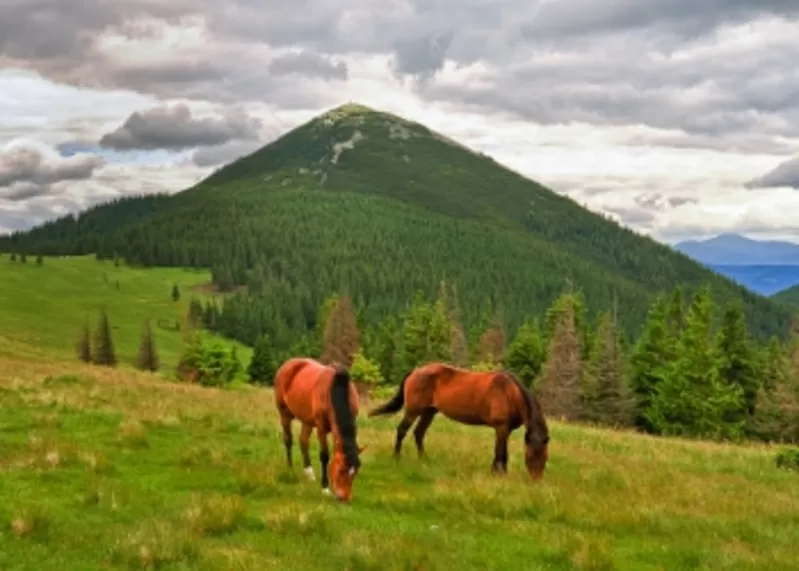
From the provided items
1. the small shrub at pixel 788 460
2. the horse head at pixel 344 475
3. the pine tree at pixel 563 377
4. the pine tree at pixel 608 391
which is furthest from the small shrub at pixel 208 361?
the horse head at pixel 344 475

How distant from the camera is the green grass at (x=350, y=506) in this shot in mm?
9656

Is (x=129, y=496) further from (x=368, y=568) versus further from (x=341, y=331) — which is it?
(x=341, y=331)

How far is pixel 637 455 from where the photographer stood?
68.8ft

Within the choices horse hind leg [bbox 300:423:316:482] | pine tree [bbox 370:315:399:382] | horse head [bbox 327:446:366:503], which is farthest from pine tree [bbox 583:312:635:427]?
horse head [bbox 327:446:366:503]

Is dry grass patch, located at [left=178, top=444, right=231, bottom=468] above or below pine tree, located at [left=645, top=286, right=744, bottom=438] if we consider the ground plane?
above

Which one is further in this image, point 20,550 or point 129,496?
point 129,496

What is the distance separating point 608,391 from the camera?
200 feet

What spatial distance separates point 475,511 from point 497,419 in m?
3.90

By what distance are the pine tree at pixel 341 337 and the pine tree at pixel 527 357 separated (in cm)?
2207

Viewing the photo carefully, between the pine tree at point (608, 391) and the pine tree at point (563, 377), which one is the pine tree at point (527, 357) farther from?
the pine tree at point (608, 391)

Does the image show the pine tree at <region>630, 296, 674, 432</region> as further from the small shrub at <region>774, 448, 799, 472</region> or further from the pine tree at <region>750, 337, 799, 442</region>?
the small shrub at <region>774, 448, 799, 472</region>

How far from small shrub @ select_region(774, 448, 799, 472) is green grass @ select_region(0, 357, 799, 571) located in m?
0.83

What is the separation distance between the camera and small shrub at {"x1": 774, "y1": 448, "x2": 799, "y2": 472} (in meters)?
20.8

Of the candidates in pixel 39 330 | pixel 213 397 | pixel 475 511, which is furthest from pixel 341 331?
pixel 39 330
